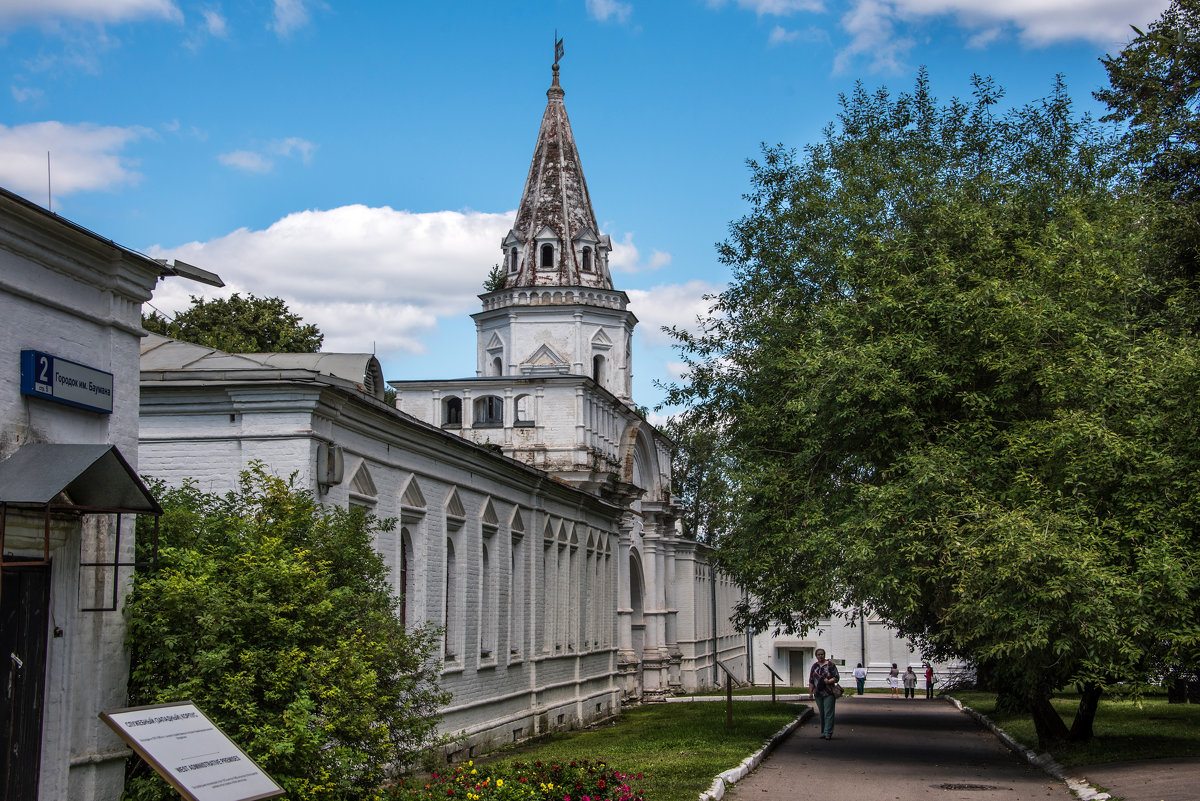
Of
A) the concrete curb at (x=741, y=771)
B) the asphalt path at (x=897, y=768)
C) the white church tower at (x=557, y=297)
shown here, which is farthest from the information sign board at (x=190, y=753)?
the white church tower at (x=557, y=297)

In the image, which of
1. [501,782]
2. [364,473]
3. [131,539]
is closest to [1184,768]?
[501,782]

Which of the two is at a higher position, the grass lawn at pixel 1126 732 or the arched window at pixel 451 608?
the arched window at pixel 451 608

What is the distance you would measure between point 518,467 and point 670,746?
5.84 metres

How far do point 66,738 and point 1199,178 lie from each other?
20.9 metres

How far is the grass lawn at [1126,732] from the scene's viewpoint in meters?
19.0

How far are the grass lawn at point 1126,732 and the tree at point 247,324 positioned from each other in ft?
80.1

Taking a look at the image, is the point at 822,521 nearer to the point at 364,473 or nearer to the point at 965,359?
the point at 965,359

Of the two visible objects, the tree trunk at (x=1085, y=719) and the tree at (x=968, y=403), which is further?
the tree trunk at (x=1085, y=719)

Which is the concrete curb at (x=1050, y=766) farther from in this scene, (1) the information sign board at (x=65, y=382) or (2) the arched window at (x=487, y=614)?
(1) the information sign board at (x=65, y=382)

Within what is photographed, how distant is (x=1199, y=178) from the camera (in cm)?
2248

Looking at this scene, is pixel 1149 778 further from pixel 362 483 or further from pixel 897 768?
pixel 362 483

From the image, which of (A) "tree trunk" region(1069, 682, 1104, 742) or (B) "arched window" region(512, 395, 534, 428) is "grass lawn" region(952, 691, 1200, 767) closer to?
(A) "tree trunk" region(1069, 682, 1104, 742)

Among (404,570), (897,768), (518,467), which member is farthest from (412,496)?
(897,768)

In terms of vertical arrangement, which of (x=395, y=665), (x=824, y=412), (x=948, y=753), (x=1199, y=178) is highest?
(x=1199, y=178)
